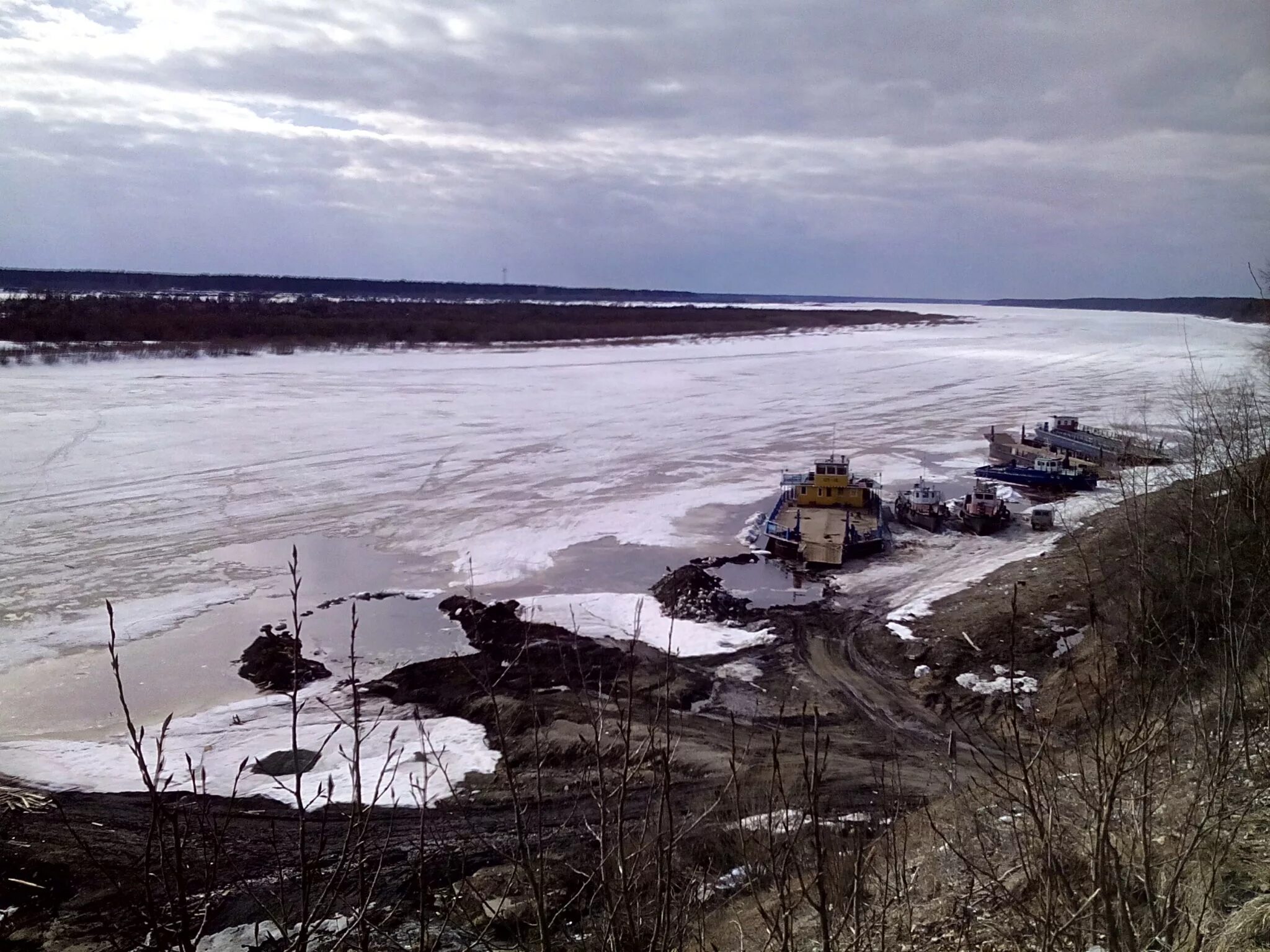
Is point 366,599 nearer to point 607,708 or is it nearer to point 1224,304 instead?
point 607,708

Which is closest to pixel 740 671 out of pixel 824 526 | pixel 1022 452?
pixel 824 526

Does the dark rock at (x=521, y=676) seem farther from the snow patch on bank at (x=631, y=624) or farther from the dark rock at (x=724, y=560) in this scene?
the dark rock at (x=724, y=560)

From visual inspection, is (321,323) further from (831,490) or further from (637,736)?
(637,736)

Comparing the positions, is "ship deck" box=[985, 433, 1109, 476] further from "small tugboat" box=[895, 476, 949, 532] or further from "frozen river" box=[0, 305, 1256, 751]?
"small tugboat" box=[895, 476, 949, 532]

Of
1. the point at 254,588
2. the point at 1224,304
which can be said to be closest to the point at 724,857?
the point at 254,588

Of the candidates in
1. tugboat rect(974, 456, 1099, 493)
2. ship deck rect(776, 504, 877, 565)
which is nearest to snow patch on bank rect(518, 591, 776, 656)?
ship deck rect(776, 504, 877, 565)

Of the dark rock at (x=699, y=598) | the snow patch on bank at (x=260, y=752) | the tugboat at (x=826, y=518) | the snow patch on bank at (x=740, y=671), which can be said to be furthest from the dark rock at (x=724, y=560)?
the snow patch on bank at (x=260, y=752)
